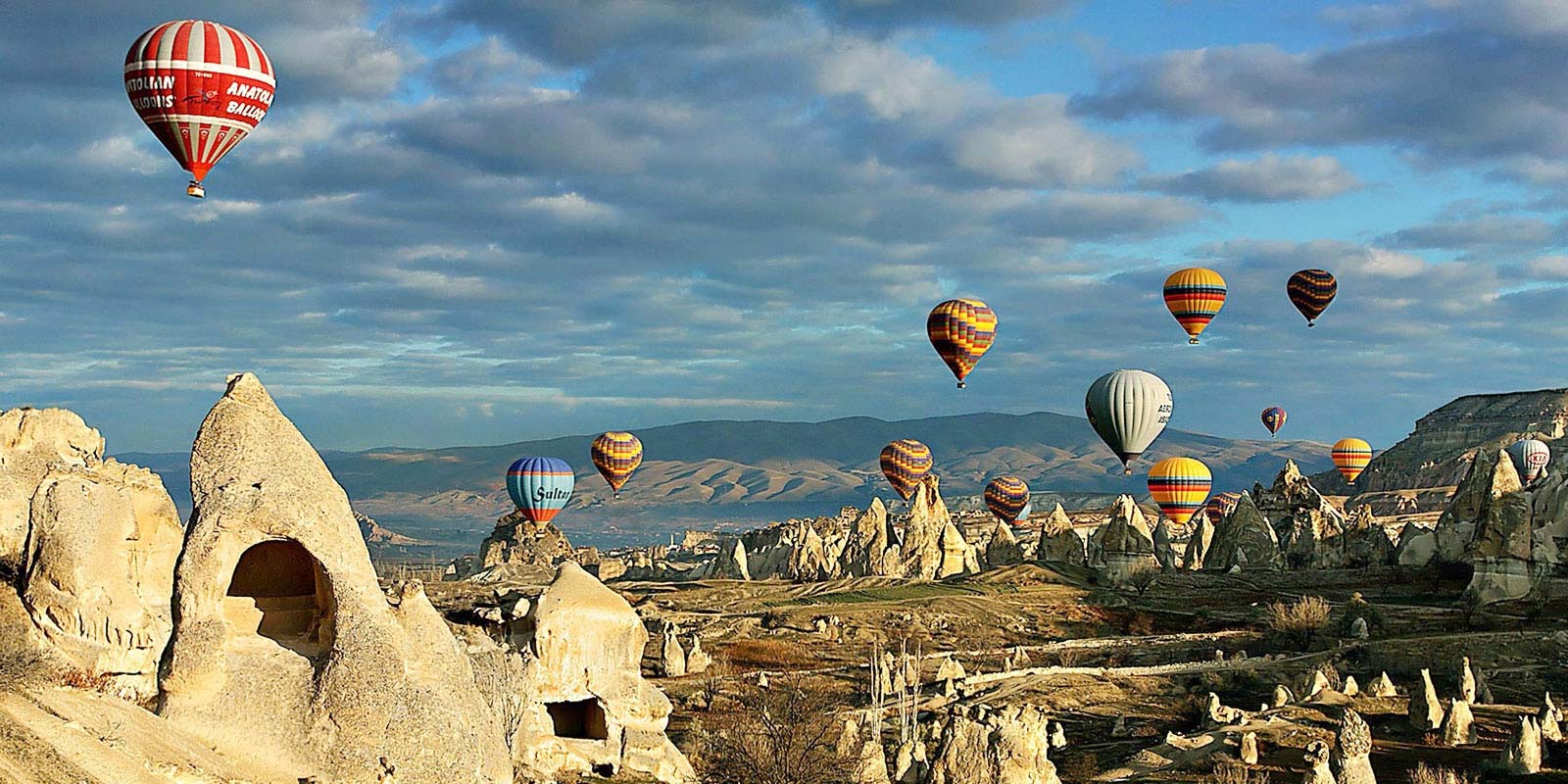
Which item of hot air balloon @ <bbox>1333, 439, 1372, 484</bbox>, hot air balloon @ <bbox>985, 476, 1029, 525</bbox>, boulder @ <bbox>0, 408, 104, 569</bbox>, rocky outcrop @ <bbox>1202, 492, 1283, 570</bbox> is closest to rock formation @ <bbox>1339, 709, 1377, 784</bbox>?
boulder @ <bbox>0, 408, 104, 569</bbox>

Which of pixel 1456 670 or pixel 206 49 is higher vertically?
pixel 206 49

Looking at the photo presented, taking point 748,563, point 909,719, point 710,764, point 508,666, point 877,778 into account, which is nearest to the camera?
point 508,666

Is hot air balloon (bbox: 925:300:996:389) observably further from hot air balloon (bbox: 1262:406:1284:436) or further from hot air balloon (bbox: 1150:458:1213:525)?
hot air balloon (bbox: 1262:406:1284:436)

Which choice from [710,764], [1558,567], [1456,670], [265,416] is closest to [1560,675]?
[1456,670]

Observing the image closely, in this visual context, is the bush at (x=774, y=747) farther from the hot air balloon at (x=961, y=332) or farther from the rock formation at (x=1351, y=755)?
the hot air balloon at (x=961, y=332)

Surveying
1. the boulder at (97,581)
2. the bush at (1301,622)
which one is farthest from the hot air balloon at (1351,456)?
the boulder at (97,581)

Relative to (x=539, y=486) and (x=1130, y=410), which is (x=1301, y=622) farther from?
(x=539, y=486)

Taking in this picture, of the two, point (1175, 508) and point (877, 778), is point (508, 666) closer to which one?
point (877, 778)
